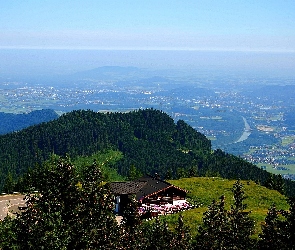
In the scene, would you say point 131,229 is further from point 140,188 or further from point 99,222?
point 140,188

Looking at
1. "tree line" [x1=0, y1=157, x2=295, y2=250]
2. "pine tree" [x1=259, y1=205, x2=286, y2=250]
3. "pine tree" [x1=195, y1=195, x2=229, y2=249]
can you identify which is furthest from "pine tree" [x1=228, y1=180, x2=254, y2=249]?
"pine tree" [x1=259, y1=205, x2=286, y2=250]

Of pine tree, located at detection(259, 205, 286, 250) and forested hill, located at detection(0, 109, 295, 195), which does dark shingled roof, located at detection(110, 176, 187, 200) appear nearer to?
pine tree, located at detection(259, 205, 286, 250)

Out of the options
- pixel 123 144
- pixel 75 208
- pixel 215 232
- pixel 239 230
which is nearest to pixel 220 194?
pixel 239 230

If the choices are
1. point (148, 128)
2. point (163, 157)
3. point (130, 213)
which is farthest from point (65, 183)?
point (148, 128)

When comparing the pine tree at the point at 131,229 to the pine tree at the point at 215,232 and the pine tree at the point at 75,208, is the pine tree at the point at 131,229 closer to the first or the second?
the pine tree at the point at 75,208

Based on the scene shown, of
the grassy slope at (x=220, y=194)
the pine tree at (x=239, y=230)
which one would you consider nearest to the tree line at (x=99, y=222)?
the pine tree at (x=239, y=230)

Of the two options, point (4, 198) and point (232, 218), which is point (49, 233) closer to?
point (232, 218)
